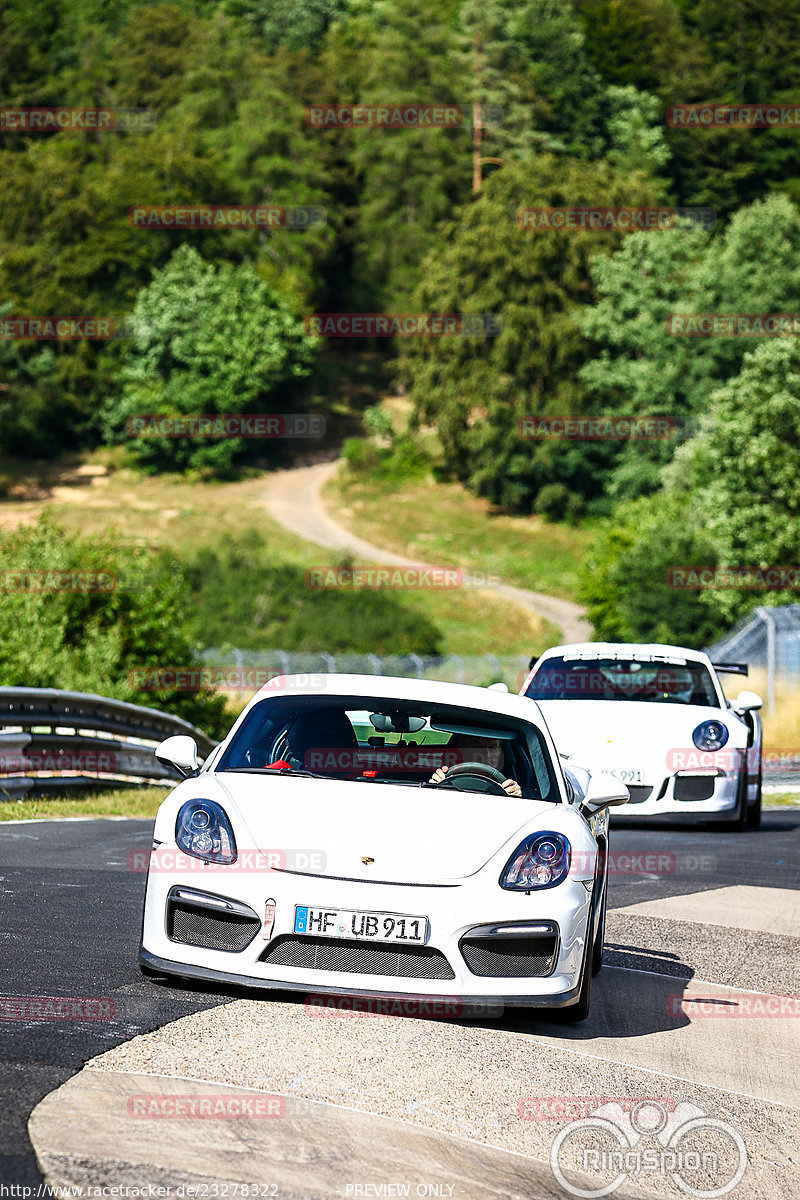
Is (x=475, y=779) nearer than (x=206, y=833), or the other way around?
(x=206, y=833)

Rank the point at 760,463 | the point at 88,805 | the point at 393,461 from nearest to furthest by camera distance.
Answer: the point at 88,805 < the point at 760,463 < the point at 393,461

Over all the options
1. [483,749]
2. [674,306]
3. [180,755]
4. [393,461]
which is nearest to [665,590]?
[674,306]

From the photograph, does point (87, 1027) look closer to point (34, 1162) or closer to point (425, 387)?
point (34, 1162)

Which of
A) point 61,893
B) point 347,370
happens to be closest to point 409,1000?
point 61,893

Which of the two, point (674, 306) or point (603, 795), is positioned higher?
point (674, 306)

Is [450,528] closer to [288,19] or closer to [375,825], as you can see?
[288,19]

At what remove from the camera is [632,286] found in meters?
73.8

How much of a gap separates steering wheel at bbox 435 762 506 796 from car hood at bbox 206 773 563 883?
0.89 feet

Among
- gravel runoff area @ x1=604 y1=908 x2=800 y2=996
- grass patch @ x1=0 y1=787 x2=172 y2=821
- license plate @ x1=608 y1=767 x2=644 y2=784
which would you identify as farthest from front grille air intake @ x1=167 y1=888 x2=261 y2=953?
license plate @ x1=608 y1=767 x2=644 y2=784

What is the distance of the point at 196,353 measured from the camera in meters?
83.4

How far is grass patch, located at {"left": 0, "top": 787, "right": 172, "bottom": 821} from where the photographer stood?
14.1 m

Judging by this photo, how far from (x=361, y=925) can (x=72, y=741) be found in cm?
1088

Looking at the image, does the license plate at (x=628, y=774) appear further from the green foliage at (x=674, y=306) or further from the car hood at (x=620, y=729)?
the green foliage at (x=674, y=306)

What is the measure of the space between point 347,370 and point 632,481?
3148 centimetres
